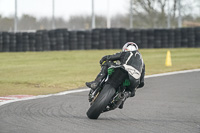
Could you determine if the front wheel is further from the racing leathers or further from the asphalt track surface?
the racing leathers

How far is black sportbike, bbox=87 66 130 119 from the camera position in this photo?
7.09 meters

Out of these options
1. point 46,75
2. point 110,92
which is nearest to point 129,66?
point 110,92

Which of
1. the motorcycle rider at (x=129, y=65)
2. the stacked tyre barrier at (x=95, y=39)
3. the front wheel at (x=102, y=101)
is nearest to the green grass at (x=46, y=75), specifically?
→ the stacked tyre barrier at (x=95, y=39)

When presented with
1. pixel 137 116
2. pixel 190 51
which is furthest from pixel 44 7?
pixel 137 116

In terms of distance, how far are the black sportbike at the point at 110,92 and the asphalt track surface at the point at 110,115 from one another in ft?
0.69

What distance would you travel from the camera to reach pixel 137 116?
25.3ft

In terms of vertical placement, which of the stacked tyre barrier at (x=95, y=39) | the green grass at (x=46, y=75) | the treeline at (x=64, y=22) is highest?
the treeline at (x=64, y=22)

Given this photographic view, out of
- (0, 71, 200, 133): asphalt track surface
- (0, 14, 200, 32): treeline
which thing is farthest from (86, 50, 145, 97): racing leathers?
(0, 14, 200, 32): treeline

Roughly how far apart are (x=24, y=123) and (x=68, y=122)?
0.67 meters

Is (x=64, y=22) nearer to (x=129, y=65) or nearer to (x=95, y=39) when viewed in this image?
(x=95, y=39)

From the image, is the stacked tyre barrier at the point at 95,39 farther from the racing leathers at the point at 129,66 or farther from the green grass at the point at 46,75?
the racing leathers at the point at 129,66

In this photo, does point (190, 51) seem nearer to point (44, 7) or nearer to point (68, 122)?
point (44, 7)

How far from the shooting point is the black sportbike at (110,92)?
23.3 ft

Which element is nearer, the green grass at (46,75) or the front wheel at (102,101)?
the front wheel at (102,101)
